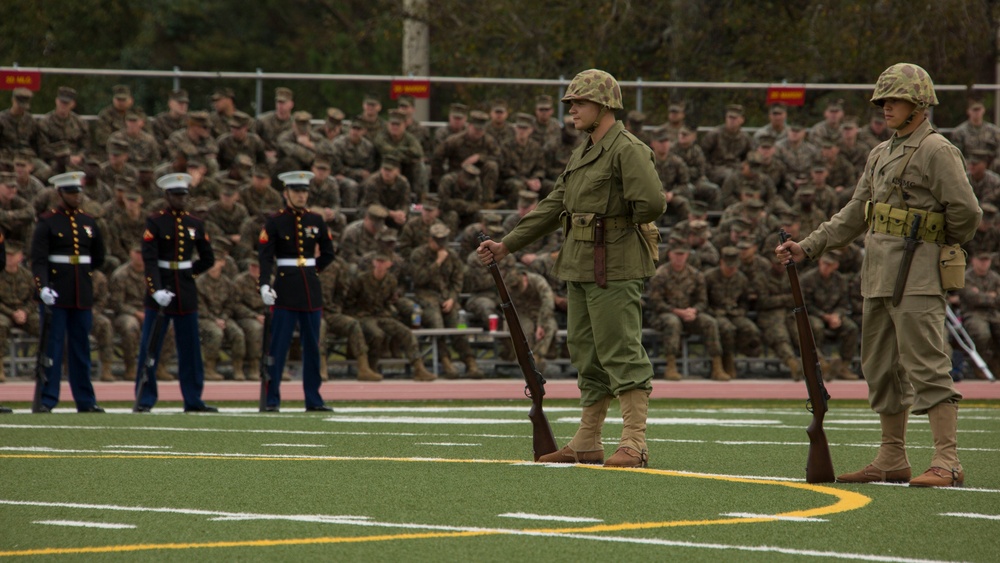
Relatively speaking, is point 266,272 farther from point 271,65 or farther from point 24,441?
point 271,65

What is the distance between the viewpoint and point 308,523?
22.2 feet

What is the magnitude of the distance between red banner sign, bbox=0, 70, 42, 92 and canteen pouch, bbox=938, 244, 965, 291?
16828 mm

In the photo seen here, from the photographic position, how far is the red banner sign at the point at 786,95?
24.5 m

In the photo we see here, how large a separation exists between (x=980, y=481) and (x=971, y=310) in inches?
512

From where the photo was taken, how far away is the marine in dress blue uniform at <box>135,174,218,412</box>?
1454 centimetres

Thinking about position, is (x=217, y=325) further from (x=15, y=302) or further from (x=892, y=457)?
(x=892, y=457)

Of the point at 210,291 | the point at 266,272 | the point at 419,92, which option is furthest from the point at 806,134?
the point at 266,272

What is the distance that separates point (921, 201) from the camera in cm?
815

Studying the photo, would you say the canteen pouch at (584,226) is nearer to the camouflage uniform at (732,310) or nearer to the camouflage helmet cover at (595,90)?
the camouflage helmet cover at (595,90)

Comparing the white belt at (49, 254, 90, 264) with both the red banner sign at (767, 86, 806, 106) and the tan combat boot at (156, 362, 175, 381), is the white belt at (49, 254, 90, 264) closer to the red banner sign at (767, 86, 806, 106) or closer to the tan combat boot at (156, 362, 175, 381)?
the tan combat boot at (156, 362, 175, 381)

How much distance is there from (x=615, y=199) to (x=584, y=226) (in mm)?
246

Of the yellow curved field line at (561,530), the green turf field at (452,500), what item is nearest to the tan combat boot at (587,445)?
the green turf field at (452,500)

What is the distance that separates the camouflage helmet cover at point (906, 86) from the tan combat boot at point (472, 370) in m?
12.3

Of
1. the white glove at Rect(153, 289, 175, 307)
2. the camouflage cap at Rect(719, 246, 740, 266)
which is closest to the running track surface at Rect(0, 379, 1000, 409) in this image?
the camouflage cap at Rect(719, 246, 740, 266)
